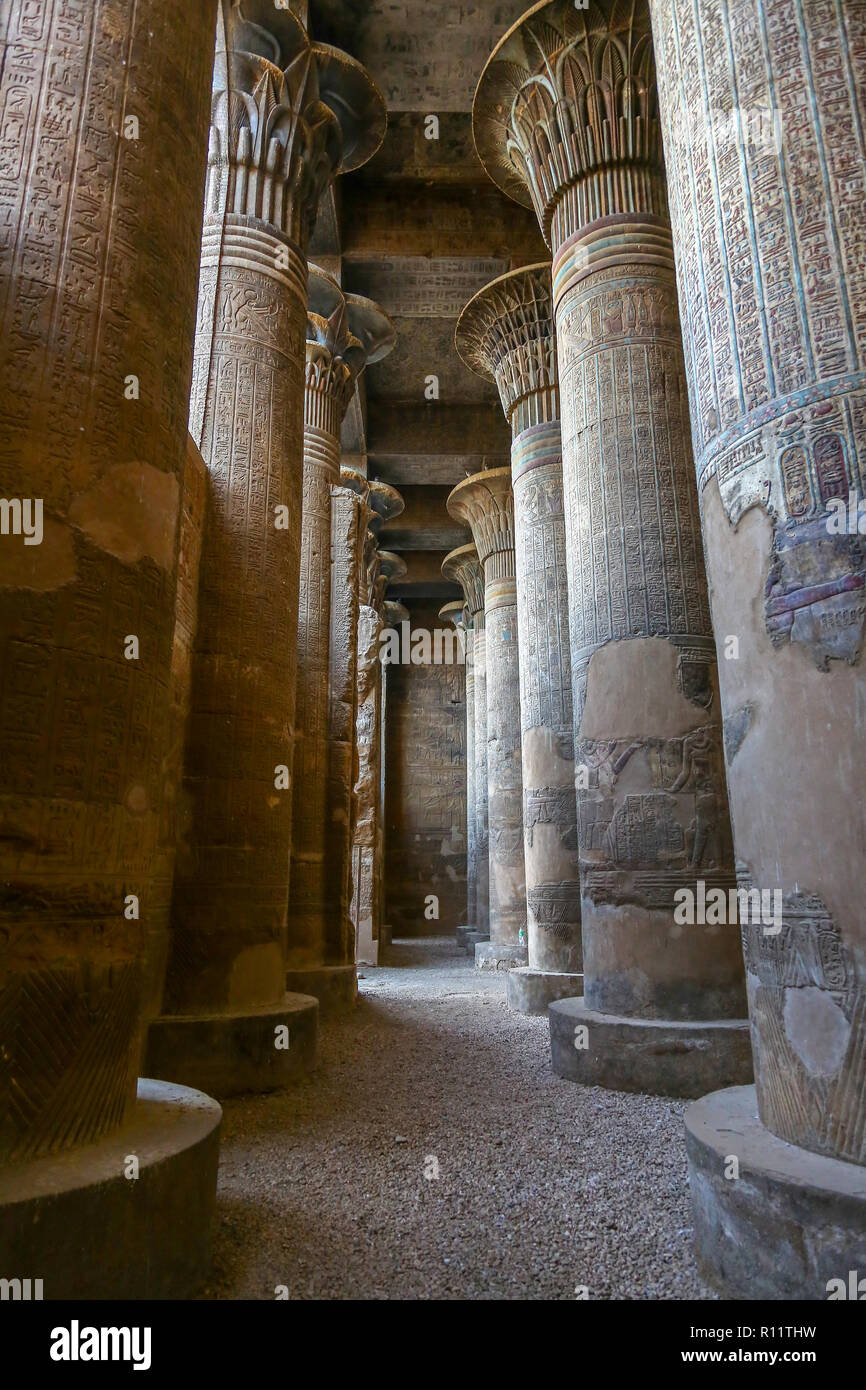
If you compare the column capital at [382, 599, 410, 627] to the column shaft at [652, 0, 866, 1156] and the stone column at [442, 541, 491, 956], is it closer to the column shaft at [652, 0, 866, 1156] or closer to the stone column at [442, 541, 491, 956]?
the stone column at [442, 541, 491, 956]

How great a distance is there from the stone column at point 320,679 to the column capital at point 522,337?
53.5 inches

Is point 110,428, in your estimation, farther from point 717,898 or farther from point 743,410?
point 717,898

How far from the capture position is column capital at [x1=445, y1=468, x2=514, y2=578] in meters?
12.6

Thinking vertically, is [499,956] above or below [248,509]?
below

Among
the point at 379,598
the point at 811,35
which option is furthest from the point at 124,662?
the point at 379,598

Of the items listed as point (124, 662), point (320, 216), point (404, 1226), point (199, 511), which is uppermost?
point (320, 216)

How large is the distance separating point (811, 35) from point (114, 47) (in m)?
2.20

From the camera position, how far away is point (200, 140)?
316cm

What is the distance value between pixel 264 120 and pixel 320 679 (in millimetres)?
4380

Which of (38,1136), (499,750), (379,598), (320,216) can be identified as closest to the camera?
(38,1136)

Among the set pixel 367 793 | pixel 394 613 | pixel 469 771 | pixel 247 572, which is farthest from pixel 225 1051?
pixel 394 613

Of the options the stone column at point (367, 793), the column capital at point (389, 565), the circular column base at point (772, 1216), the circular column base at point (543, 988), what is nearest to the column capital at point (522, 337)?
the stone column at point (367, 793)

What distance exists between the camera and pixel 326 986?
7.45 m

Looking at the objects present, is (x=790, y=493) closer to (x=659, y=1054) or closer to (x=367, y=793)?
(x=659, y=1054)
